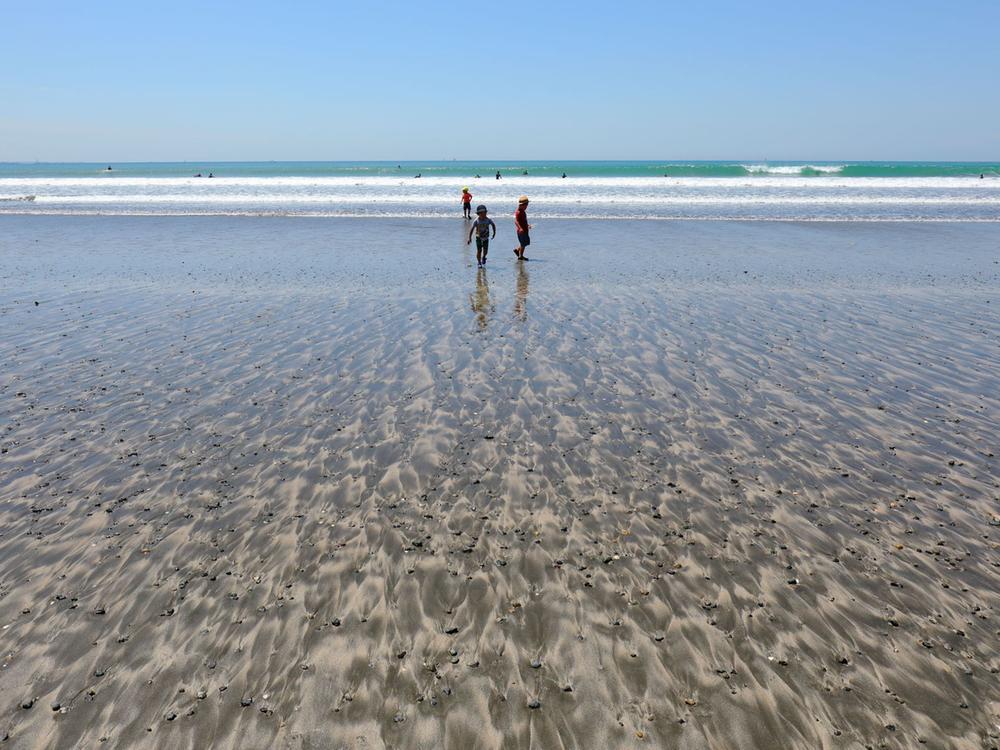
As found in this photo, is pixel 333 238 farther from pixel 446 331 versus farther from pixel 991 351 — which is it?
pixel 991 351

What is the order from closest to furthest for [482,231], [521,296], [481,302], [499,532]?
[499,532], [481,302], [521,296], [482,231]

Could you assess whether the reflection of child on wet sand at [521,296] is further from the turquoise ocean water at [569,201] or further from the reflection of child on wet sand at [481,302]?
the turquoise ocean water at [569,201]

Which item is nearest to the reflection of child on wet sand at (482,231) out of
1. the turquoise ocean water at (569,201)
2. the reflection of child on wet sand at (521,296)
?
the reflection of child on wet sand at (521,296)

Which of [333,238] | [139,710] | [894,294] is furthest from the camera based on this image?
[333,238]

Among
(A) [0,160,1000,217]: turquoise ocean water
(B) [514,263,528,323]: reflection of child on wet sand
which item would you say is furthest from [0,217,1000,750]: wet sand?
(A) [0,160,1000,217]: turquoise ocean water

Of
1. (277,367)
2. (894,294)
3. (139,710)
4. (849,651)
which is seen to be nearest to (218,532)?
(139,710)

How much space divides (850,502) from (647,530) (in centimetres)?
284

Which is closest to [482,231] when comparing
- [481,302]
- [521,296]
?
[521,296]

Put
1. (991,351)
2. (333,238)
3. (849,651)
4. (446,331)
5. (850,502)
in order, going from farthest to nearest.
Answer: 1. (333,238)
2. (446,331)
3. (991,351)
4. (850,502)
5. (849,651)

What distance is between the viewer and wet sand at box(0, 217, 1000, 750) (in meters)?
4.62

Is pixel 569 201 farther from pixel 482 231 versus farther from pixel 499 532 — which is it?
pixel 499 532

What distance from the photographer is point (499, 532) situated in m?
6.74

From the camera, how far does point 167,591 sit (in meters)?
5.87

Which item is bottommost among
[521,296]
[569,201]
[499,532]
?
[569,201]
